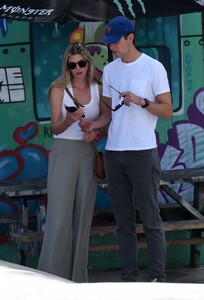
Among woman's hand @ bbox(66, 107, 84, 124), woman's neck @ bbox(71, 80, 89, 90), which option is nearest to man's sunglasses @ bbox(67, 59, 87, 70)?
woman's neck @ bbox(71, 80, 89, 90)

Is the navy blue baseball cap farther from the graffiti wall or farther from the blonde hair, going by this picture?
the graffiti wall

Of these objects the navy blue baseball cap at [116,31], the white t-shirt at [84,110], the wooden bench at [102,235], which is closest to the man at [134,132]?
the navy blue baseball cap at [116,31]

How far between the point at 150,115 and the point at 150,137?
16cm

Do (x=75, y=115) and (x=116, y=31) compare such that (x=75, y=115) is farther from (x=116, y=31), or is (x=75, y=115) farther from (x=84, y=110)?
(x=116, y=31)

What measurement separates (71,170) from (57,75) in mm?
1614

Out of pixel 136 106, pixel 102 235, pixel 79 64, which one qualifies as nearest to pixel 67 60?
Result: pixel 79 64

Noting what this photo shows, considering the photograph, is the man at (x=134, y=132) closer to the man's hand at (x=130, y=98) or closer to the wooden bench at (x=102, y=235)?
the man's hand at (x=130, y=98)

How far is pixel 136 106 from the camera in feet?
19.2

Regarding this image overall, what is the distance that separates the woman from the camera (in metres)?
6.09

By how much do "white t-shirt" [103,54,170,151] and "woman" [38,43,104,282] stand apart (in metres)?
0.25

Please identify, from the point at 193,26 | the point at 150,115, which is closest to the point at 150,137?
the point at 150,115

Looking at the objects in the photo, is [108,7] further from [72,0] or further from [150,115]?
[150,115]

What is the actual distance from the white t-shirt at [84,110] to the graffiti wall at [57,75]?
4.32ft

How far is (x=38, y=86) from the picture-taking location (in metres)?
7.42
